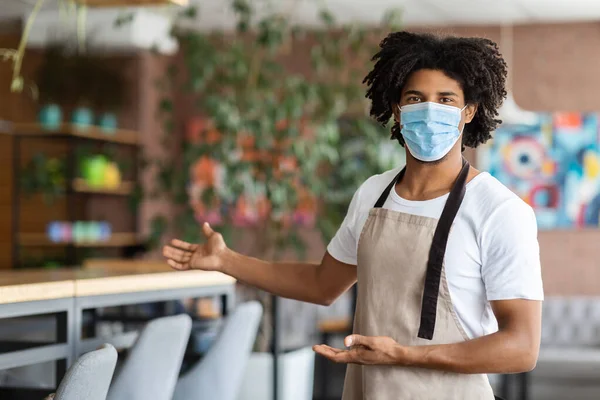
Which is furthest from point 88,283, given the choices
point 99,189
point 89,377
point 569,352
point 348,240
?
point 569,352

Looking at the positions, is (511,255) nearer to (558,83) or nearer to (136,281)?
(136,281)

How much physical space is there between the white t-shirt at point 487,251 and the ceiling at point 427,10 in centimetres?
520

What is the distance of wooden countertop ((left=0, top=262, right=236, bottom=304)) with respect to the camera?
228 centimetres

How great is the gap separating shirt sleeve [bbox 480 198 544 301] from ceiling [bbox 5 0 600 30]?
17.3 feet

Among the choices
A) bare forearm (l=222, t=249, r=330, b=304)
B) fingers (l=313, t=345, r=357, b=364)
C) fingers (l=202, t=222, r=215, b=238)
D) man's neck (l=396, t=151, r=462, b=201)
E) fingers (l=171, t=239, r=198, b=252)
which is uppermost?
man's neck (l=396, t=151, r=462, b=201)

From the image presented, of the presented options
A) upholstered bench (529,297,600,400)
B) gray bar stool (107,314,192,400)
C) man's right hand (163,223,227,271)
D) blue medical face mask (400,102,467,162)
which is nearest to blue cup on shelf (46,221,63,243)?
upholstered bench (529,297,600,400)

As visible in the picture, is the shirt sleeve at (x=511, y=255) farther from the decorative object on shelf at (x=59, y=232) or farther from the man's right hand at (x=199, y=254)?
the decorative object on shelf at (x=59, y=232)

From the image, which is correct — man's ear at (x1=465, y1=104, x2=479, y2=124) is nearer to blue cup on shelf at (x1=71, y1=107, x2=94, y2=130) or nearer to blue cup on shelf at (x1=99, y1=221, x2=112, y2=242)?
blue cup on shelf at (x1=71, y1=107, x2=94, y2=130)

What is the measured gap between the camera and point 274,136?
17.3ft

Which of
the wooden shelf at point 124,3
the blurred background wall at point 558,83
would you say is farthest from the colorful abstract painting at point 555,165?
the wooden shelf at point 124,3

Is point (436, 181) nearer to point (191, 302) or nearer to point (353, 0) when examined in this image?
point (191, 302)

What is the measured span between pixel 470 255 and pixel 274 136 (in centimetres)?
373

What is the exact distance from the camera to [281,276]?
1946mm

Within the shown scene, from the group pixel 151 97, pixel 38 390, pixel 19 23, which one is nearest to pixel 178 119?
pixel 151 97
